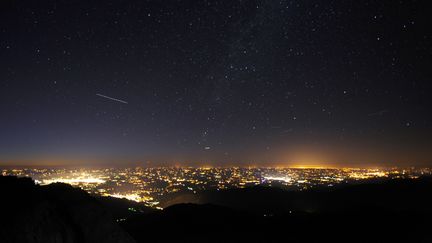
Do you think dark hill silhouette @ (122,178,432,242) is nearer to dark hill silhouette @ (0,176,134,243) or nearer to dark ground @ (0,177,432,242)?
dark ground @ (0,177,432,242)

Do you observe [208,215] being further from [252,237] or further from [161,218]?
[252,237]

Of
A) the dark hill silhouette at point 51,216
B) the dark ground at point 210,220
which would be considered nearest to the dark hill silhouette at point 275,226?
the dark ground at point 210,220

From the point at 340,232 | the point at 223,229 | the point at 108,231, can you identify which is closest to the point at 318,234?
the point at 340,232

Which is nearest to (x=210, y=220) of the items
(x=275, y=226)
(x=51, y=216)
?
(x=275, y=226)

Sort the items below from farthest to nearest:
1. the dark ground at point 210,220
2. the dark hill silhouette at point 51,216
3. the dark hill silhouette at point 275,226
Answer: the dark hill silhouette at point 275,226 < the dark ground at point 210,220 < the dark hill silhouette at point 51,216

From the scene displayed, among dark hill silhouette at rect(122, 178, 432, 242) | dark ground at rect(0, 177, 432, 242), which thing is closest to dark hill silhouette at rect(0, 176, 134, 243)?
dark ground at rect(0, 177, 432, 242)

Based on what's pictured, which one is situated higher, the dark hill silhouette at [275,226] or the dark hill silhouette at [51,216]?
the dark hill silhouette at [51,216]

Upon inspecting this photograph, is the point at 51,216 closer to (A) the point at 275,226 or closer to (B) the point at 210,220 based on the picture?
(B) the point at 210,220

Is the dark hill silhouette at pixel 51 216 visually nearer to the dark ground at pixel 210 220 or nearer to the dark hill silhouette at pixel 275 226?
the dark ground at pixel 210 220

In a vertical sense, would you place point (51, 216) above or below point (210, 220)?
above
